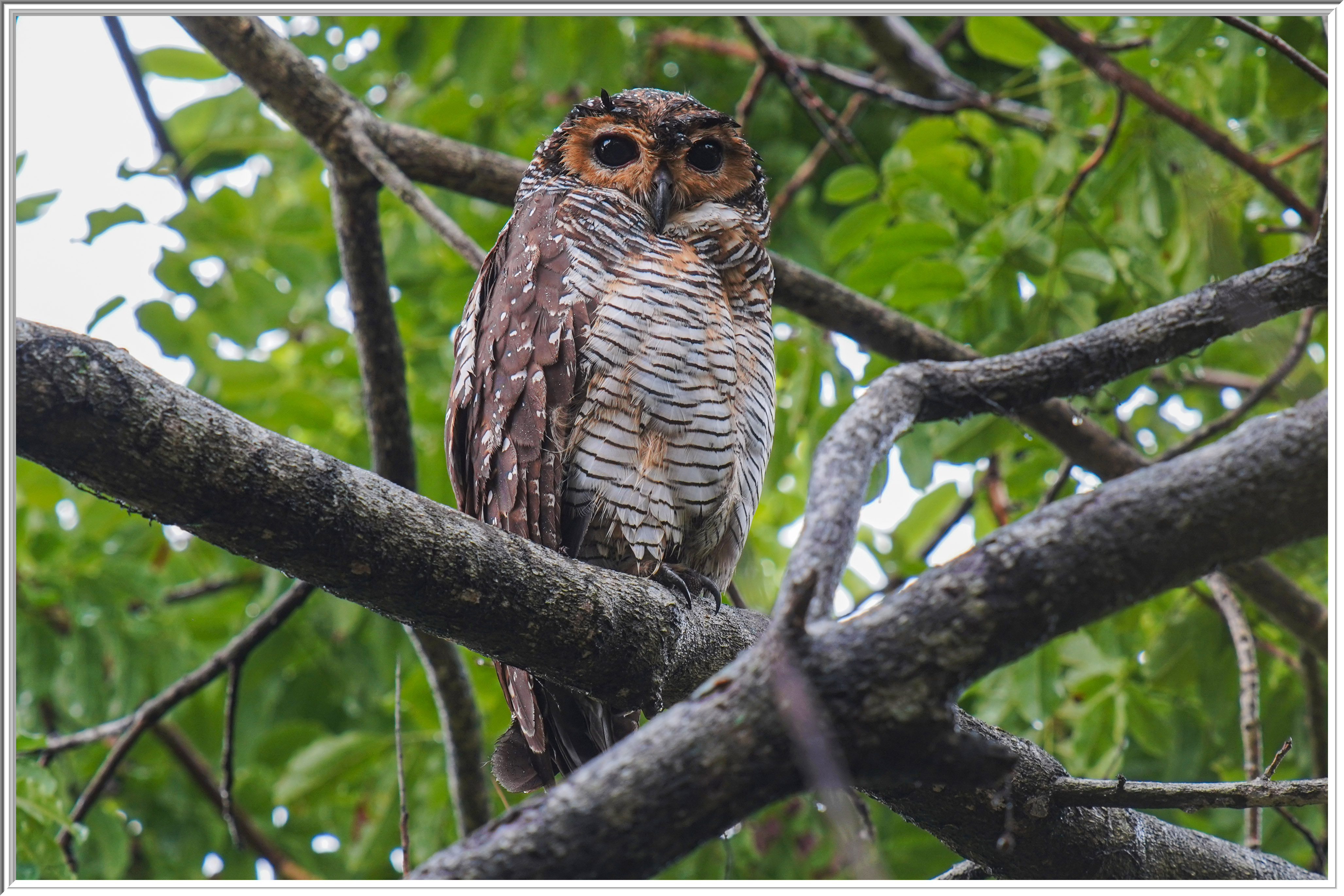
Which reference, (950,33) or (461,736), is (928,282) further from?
(950,33)

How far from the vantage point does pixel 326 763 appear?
13.1 feet

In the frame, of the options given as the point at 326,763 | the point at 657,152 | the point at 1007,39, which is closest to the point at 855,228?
the point at 1007,39

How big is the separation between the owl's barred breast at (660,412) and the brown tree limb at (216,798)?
245 cm

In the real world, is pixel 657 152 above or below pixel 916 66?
below

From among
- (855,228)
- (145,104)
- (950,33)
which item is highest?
(950,33)

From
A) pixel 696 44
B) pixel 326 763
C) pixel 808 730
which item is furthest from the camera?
pixel 696 44

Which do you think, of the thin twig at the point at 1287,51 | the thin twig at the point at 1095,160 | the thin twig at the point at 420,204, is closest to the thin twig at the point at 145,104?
the thin twig at the point at 420,204

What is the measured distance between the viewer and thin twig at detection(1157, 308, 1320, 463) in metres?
2.99

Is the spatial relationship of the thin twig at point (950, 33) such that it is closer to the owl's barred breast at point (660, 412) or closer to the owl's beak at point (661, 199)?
the owl's beak at point (661, 199)

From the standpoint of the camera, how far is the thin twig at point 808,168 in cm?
432

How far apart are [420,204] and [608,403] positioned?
Result: 2.69ft

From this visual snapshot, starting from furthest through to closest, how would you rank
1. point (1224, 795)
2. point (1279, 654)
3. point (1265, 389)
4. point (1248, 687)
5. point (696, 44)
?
1. point (696, 44)
2. point (1279, 654)
3. point (1265, 389)
4. point (1248, 687)
5. point (1224, 795)

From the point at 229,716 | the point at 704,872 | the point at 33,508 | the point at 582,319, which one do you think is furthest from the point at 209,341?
the point at 704,872

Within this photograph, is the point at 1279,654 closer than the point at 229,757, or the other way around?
the point at 229,757
